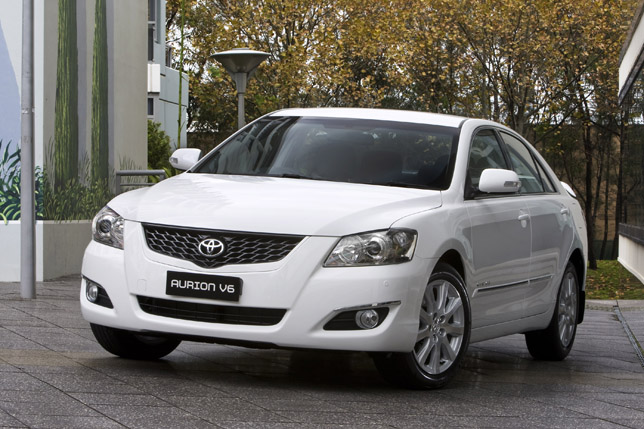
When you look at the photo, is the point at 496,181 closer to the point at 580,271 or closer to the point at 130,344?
the point at 580,271

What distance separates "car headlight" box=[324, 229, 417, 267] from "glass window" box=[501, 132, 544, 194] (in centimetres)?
243

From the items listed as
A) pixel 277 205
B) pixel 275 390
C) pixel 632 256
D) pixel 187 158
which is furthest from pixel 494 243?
pixel 632 256

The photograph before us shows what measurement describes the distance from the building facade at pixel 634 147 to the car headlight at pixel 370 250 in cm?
1760

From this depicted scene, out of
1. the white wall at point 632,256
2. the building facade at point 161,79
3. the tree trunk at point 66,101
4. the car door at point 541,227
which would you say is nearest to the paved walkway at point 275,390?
the car door at point 541,227

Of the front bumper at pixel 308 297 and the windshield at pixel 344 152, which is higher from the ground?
the windshield at pixel 344 152

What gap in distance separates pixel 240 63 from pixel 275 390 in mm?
12801

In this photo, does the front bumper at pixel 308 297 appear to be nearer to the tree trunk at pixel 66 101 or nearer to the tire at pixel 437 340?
the tire at pixel 437 340

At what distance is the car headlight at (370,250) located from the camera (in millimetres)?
6000

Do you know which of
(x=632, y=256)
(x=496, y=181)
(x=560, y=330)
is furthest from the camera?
(x=632, y=256)

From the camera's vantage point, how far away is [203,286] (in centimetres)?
607

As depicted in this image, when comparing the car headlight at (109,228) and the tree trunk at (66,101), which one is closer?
the car headlight at (109,228)

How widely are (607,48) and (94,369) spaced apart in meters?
28.9

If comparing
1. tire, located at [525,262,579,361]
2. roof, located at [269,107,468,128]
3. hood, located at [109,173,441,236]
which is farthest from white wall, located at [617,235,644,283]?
hood, located at [109,173,441,236]

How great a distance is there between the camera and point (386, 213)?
20.4 ft
